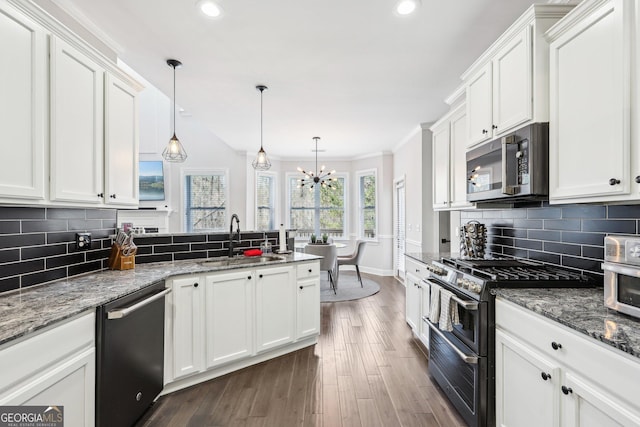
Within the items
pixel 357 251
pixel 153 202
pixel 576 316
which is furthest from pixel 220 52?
pixel 153 202

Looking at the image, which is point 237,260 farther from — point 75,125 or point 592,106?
point 592,106

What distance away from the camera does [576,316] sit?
124 centimetres

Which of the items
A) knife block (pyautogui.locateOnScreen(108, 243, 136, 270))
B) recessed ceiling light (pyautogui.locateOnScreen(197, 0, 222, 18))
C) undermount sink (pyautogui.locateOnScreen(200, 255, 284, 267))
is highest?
recessed ceiling light (pyautogui.locateOnScreen(197, 0, 222, 18))

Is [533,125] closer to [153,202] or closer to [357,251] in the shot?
[357,251]

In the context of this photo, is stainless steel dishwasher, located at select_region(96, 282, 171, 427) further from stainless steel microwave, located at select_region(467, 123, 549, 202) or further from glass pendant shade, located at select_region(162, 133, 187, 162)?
stainless steel microwave, located at select_region(467, 123, 549, 202)

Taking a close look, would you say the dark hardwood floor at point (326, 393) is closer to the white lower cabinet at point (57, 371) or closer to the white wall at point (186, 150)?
the white lower cabinet at point (57, 371)

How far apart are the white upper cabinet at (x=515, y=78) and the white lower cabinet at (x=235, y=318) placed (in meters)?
2.00

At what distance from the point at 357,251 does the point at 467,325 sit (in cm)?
381

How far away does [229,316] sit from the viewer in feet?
8.12

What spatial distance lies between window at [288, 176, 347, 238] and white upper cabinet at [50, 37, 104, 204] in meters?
5.62

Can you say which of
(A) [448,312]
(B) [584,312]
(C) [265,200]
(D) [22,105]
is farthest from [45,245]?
(C) [265,200]

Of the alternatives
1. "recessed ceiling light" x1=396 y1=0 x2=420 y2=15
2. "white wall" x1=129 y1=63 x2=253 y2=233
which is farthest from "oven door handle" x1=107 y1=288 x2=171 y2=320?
"white wall" x1=129 y1=63 x2=253 y2=233

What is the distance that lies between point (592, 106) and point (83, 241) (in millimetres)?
3162

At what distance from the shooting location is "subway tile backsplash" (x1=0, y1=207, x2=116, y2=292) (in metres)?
1.69
